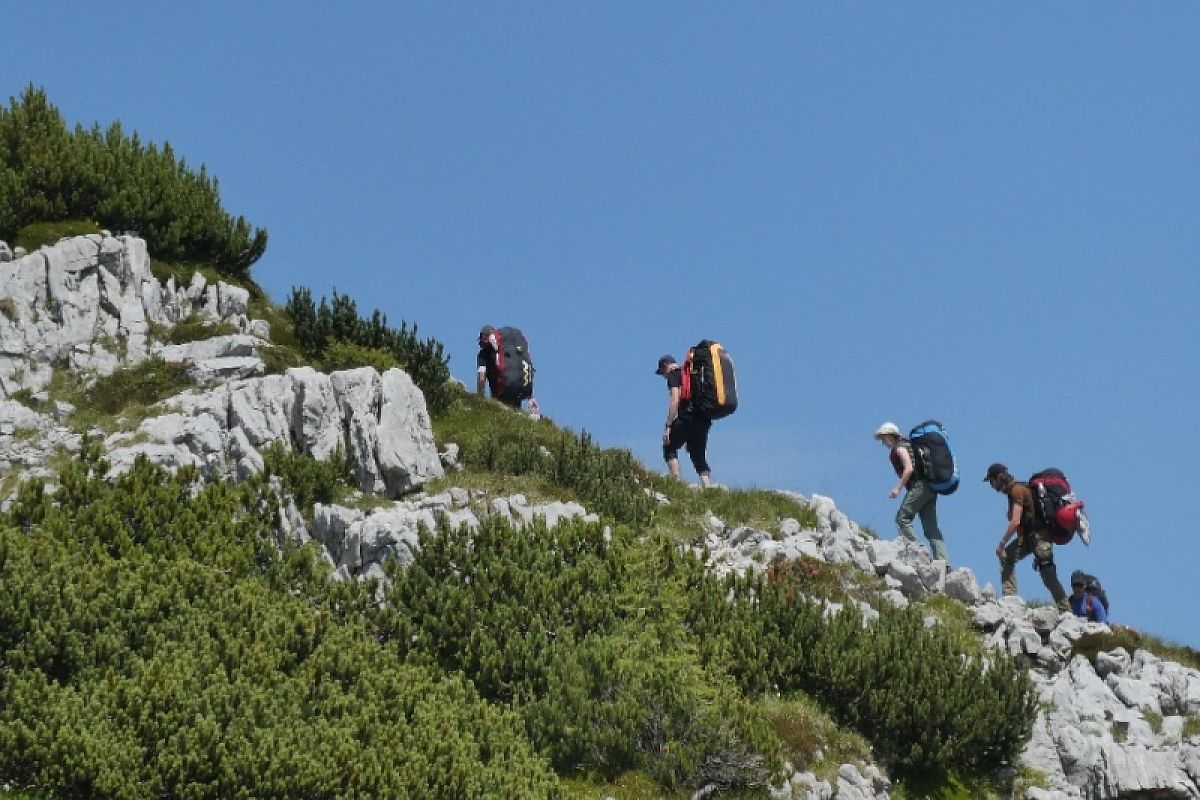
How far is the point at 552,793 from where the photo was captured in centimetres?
1344

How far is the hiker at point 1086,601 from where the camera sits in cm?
2022

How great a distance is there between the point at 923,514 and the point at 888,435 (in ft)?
4.41

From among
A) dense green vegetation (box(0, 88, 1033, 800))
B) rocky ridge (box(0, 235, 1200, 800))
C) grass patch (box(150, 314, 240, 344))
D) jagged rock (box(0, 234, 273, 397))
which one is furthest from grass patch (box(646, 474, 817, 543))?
grass patch (box(150, 314, 240, 344))

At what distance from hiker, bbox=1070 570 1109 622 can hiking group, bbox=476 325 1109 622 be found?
0.05 feet

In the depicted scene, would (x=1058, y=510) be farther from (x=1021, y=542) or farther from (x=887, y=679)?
(x=887, y=679)

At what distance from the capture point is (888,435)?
2192 cm

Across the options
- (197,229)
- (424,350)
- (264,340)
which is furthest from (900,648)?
(197,229)

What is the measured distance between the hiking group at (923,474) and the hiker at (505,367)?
2 centimetres

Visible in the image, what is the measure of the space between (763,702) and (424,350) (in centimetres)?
972

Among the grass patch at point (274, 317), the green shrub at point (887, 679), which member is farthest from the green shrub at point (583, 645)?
the grass patch at point (274, 317)

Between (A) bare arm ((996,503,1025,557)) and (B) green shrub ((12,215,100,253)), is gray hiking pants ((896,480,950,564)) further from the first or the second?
(B) green shrub ((12,215,100,253))

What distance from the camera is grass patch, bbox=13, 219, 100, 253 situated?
22.8 m

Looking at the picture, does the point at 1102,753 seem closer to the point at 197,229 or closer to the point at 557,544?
the point at 557,544

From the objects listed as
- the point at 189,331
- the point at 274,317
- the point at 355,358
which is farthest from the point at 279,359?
the point at 274,317
